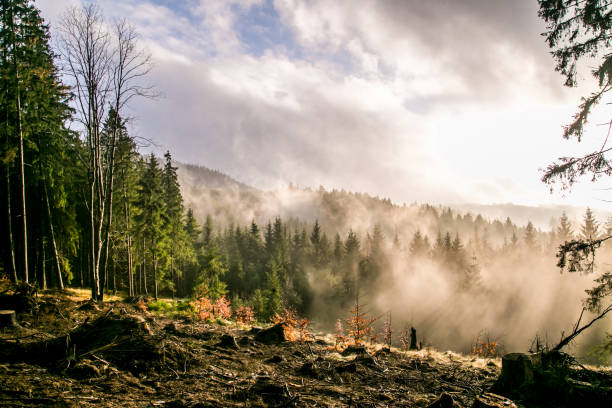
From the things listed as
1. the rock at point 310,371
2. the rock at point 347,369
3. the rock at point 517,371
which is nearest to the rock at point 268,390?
the rock at point 310,371

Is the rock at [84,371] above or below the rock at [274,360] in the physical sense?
above

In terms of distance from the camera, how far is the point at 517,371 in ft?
16.8

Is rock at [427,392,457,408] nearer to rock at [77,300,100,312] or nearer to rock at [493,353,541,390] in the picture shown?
rock at [493,353,541,390]

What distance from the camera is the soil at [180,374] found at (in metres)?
3.68

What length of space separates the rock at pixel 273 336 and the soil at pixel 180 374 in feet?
3.44

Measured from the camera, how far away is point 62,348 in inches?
179

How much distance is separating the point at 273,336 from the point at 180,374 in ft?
14.1

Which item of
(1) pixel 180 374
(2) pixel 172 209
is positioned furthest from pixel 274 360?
(2) pixel 172 209

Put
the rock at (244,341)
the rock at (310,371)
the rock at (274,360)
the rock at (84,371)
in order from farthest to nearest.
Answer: the rock at (244,341), the rock at (274,360), the rock at (310,371), the rock at (84,371)

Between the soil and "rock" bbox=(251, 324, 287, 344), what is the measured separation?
1047 millimetres

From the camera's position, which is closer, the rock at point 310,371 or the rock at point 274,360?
the rock at point 310,371

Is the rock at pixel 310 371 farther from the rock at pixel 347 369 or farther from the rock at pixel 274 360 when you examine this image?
the rock at pixel 274 360

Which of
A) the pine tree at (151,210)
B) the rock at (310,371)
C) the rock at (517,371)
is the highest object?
the pine tree at (151,210)

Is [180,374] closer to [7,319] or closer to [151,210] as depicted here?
[7,319]
